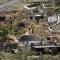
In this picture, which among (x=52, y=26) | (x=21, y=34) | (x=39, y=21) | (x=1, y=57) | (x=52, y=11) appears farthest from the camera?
(x=52, y=11)

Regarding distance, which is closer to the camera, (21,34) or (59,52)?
(59,52)

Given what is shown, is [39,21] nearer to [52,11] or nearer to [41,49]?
[52,11]

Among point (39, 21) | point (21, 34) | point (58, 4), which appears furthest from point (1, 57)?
point (58, 4)

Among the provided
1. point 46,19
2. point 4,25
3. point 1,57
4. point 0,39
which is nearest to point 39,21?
point 46,19

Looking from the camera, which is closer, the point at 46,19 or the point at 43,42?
the point at 43,42

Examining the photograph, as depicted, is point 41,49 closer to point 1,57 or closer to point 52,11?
point 1,57

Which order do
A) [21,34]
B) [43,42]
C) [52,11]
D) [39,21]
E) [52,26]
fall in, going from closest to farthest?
[43,42], [21,34], [52,26], [39,21], [52,11]

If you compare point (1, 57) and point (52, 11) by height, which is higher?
point (52, 11)

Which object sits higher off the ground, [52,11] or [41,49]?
[52,11]

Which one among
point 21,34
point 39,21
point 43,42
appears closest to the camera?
point 43,42
